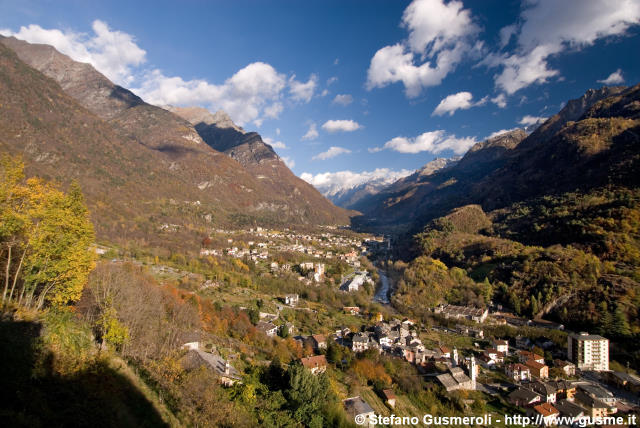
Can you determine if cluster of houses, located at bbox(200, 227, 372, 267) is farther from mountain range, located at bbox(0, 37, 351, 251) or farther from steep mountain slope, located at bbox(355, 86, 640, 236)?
steep mountain slope, located at bbox(355, 86, 640, 236)

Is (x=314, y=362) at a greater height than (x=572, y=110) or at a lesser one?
lesser

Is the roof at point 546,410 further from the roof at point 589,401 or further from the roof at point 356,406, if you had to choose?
the roof at point 356,406

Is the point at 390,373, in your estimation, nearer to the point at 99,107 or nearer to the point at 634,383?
the point at 634,383

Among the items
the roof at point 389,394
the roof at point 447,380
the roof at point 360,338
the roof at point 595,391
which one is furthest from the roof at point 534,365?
the roof at point 389,394

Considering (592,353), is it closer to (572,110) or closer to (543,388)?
(543,388)

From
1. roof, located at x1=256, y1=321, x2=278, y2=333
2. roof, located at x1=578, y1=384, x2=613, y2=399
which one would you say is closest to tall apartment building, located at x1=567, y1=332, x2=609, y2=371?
roof, located at x1=578, y1=384, x2=613, y2=399

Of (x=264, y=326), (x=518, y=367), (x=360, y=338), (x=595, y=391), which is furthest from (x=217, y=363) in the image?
(x=595, y=391)

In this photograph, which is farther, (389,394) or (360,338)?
(360,338)
